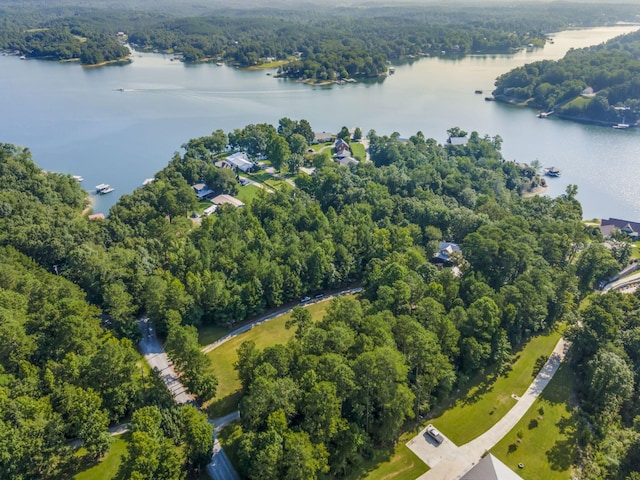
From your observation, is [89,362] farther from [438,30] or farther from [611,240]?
[438,30]

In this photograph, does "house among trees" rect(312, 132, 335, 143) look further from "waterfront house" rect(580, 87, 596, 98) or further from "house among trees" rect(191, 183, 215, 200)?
"waterfront house" rect(580, 87, 596, 98)

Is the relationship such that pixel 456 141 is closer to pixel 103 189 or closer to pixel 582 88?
pixel 582 88

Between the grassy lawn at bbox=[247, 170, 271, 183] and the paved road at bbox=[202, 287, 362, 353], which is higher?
the grassy lawn at bbox=[247, 170, 271, 183]

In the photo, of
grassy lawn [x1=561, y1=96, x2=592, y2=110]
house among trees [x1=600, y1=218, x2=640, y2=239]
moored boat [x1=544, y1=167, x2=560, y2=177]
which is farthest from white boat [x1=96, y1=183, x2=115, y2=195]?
grassy lawn [x1=561, y1=96, x2=592, y2=110]

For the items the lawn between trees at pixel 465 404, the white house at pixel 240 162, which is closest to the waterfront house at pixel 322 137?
the white house at pixel 240 162

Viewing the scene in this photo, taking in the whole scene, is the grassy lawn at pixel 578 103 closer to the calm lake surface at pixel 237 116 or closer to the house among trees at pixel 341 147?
the calm lake surface at pixel 237 116

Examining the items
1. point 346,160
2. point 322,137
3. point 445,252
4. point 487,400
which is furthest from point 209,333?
point 322,137
